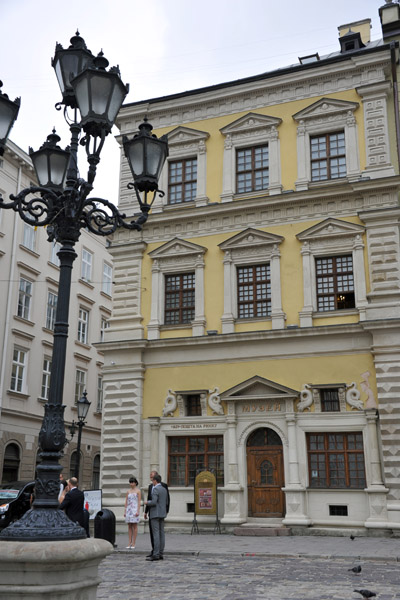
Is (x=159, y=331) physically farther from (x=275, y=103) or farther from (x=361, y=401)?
(x=275, y=103)

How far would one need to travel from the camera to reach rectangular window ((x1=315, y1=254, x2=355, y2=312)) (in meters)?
21.8

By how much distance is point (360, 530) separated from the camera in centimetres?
1931

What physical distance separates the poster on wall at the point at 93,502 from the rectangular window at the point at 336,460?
7138mm

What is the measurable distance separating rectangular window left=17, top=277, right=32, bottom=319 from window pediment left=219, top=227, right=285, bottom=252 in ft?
47.5

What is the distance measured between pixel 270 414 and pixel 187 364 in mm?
3610

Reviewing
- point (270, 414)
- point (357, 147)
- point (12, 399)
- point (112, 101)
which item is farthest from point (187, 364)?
point (112, 101)

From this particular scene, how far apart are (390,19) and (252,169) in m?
9.28

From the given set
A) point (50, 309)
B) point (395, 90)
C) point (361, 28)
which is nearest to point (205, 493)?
point (395, 90)

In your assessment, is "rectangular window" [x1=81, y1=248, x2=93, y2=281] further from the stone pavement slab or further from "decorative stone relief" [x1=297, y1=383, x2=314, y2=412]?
the stone pavement slab

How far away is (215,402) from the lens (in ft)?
72.8

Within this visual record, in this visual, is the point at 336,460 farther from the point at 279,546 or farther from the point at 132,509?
the point at 132,509

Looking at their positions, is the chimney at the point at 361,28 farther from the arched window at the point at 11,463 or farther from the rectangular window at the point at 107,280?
the arched window at the point at 11,463

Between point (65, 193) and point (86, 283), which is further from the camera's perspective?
point (86, 283)

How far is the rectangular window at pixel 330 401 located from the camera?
20875mm
